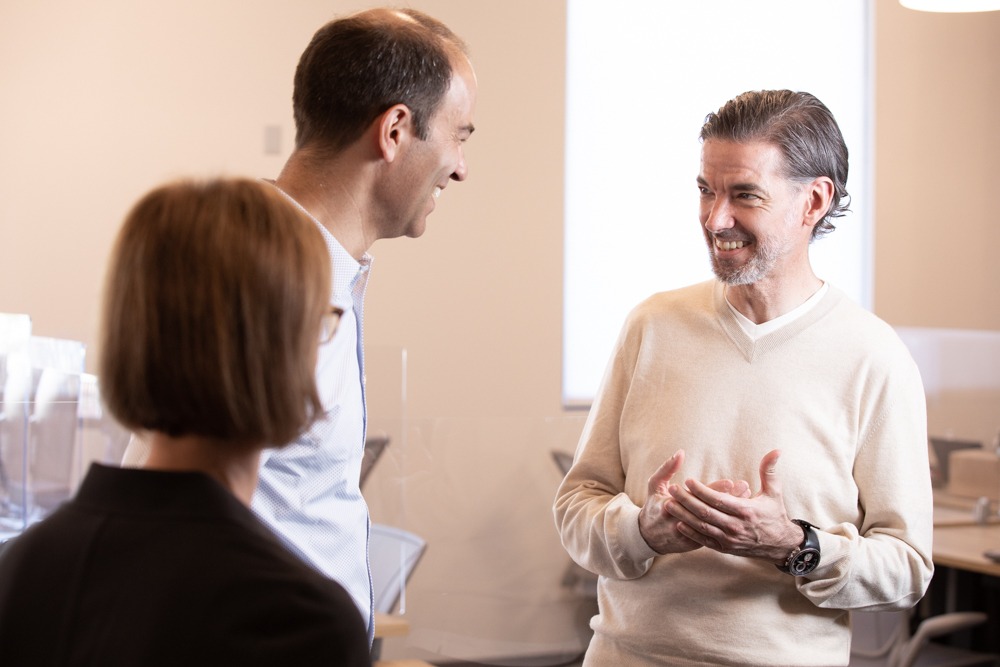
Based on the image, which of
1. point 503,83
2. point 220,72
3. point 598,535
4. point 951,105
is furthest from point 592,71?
A: point 598,535

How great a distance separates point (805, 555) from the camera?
157 cm

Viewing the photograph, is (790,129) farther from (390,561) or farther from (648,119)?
(648,119)

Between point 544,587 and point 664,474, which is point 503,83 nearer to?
point 544,587

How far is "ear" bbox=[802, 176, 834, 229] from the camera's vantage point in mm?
1899

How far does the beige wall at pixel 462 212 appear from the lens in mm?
3264

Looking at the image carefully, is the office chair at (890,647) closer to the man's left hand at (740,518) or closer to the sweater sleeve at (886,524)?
the sweater sleeve at (886,524)

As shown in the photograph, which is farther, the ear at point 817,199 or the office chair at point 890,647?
the office chair at point 890,647

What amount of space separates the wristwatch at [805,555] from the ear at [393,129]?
2.74 ft

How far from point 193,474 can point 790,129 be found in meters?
1.41

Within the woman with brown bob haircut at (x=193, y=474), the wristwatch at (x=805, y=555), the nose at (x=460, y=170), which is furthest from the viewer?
the wristwatch at (x=805, y=555)

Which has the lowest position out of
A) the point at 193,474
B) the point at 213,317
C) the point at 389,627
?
the point at 389,627

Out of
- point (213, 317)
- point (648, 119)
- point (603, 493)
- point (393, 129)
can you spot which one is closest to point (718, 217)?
point (603, 493)

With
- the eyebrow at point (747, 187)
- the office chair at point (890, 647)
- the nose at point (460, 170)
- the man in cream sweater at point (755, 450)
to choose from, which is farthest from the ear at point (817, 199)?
the office chair at point (890, 647)

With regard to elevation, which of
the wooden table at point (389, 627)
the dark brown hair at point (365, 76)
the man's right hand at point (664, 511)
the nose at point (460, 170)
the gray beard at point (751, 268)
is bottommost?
the wooden table at point (389, 627)
